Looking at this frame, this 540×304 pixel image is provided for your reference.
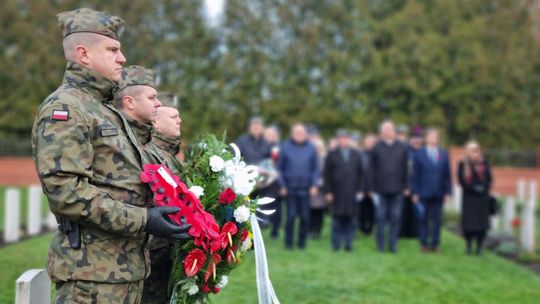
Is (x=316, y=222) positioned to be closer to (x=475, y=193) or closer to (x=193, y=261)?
(x=475, y=193)

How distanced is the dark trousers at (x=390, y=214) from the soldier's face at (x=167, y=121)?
810 cm

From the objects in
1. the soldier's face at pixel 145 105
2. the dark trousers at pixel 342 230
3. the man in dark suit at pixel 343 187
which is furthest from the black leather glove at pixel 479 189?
the soldier's face at pixel 145 105

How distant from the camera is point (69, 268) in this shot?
342cm

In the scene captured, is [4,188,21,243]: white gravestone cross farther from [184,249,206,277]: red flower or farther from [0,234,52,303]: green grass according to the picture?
[184,249,206,277]: red flower

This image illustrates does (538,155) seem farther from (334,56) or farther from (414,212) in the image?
(414,212)

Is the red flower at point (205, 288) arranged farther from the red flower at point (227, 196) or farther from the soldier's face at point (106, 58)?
the soldier's face at point (106, 58)

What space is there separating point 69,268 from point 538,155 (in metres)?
31.8

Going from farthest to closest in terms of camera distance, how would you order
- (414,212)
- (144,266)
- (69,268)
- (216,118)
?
(216,118) < (414,212) < (144,266) < (69,268)

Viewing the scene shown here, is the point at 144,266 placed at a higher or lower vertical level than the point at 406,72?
lower

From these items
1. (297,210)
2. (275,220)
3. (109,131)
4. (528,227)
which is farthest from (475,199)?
(109,131)

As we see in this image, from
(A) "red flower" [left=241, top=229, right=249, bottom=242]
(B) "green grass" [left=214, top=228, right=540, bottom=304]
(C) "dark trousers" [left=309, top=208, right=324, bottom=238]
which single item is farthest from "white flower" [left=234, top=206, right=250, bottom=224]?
(C) "dark trousers" [left=309, top=208, right=324, bottom=238]

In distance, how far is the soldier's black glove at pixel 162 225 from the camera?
3.49m

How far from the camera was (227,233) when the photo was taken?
4.07 meters

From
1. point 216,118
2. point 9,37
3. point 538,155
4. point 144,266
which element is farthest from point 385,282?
point 9,37
